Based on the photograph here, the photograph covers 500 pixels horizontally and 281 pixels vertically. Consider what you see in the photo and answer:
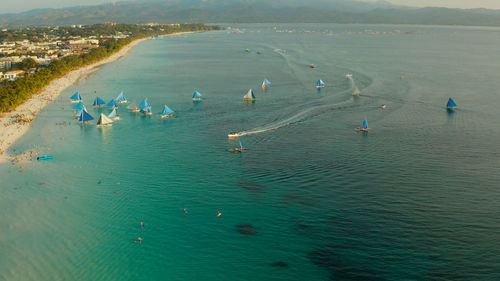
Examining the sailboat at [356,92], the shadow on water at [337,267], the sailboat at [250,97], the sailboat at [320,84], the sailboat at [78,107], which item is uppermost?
the sailboat at [320,84]

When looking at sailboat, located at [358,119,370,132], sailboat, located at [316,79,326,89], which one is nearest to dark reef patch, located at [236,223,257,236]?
sailboat, located at [358,119,370,132]

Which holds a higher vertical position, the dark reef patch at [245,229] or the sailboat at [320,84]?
the sailboat at [320,84]

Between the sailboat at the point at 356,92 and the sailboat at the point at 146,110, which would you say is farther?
the sailboat at the point at 356,92

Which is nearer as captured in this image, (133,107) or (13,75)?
(133,107)

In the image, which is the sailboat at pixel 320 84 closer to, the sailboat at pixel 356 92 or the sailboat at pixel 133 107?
the sailboat at pixel 356 92

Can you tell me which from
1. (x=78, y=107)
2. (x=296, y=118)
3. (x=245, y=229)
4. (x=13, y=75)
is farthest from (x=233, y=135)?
(x=13, y=75)

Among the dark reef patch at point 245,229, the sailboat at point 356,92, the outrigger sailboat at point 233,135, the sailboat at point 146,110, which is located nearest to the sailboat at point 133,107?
the sailboat at point 146,110

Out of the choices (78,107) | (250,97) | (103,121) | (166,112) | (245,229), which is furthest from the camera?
(250,97)

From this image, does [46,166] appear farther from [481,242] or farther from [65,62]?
[65,62]

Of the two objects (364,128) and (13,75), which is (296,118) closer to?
(364,128)
